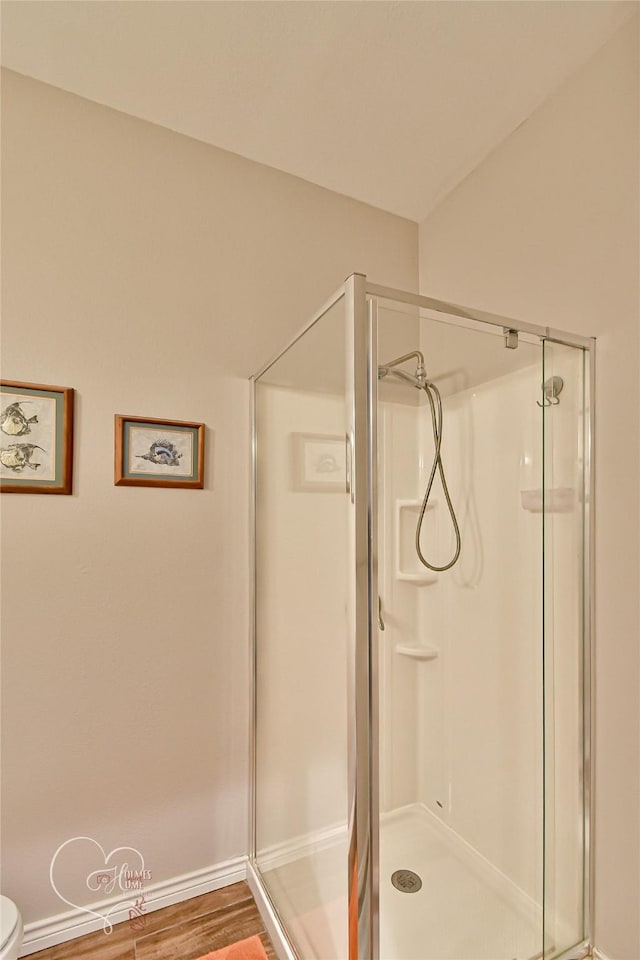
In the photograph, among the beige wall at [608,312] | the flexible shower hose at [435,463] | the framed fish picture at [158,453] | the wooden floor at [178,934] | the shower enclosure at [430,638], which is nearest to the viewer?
the shower enclosure at [430,638]

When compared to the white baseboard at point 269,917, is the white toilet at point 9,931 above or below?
above

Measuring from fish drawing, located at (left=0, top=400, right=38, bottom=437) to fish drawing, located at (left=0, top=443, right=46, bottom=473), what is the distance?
0.12ft

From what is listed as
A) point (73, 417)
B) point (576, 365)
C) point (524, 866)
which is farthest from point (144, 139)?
point (524, 866)

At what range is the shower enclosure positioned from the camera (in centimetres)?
115

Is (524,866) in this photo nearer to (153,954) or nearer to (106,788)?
(153,954)

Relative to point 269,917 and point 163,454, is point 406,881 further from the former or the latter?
point 163,454

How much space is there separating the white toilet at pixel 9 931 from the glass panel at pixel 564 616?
4.69ft

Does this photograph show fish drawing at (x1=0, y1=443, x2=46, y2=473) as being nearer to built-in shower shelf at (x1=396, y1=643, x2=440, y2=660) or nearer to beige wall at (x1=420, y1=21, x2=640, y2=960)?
built-in shower shelf at (x1=396, y1=643, x2=440, y2=660)

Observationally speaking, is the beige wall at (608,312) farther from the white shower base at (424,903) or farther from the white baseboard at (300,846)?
the white baseboard at (300,846)

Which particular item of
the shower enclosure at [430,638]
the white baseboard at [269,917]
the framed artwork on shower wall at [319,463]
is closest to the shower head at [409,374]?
the shower enclosure at [430,638]

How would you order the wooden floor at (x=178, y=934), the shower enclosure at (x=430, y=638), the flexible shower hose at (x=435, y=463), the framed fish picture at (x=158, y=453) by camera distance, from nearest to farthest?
1. the shower enclosure at (x=430, y=638)
2. the flexible shower hose at (x=435, y=463)
3. the wooden floor at (x=178, y=934)
4. the framed fish picture at (x=158, y=453)

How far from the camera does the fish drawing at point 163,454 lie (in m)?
1.68

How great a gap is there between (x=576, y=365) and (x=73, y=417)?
1548 mm

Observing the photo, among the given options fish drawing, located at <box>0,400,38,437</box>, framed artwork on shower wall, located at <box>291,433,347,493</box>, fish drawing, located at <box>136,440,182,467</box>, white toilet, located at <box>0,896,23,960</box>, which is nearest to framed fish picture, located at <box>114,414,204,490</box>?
fish drawing, located at <box>136,440,182,467</box>
